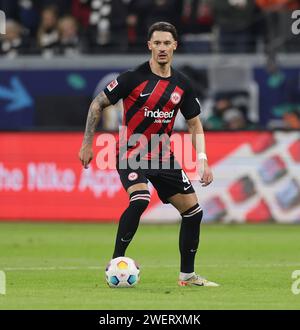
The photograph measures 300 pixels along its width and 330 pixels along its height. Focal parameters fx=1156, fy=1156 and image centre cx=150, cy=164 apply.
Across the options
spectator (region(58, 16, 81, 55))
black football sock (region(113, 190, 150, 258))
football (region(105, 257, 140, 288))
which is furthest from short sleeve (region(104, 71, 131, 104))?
spectator (region(58, 16, 81, 55))

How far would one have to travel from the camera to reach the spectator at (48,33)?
24.5 m

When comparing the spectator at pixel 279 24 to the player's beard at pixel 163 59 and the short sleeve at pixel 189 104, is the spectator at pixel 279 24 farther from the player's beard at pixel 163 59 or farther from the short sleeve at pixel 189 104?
the player's beard at pixel 163 59

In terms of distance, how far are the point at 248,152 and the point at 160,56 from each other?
9673 millimetres

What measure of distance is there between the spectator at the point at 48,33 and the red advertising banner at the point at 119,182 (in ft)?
13.2

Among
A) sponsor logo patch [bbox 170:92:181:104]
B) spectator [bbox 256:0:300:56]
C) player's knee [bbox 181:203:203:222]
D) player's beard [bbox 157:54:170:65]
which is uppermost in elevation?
spectator [bbox 256:0:300:56]

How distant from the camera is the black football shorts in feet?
37.2

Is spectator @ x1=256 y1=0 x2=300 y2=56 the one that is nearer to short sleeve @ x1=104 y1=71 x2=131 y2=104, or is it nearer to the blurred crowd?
the blurred crowd

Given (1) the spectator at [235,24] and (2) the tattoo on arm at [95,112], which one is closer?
(2) the tattoo on arm at [95,112]

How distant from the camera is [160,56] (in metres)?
11.2

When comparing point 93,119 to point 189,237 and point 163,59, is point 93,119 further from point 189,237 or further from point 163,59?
point 189,237

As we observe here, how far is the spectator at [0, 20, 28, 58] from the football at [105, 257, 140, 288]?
14.1 metres

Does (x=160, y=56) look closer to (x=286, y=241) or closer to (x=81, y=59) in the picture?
(x=286, y=241)

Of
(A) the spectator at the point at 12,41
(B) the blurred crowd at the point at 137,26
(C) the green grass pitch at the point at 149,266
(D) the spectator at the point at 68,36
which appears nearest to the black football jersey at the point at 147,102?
(C) the green grass pitch at the point at 149,266

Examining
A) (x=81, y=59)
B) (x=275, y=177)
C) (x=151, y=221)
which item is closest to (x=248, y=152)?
(x=275, y=177)
